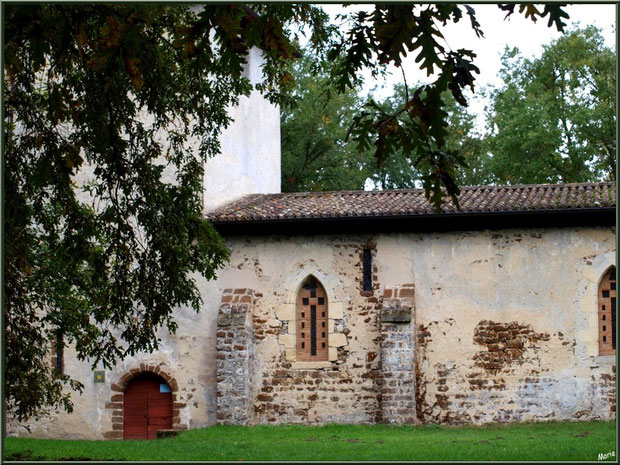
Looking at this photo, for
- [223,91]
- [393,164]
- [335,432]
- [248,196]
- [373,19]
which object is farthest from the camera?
[393,164]

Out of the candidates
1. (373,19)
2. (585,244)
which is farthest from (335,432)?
(373,19)

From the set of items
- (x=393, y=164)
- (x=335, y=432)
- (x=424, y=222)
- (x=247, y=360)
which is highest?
(x=393, y=164)

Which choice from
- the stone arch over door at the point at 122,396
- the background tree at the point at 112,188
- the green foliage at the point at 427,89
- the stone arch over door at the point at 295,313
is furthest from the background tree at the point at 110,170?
the stone arch over door at the point at 295,313

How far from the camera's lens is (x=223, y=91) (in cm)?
1346

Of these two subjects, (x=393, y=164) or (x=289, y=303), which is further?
(x=393, y=164)

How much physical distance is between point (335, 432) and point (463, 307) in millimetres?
3719

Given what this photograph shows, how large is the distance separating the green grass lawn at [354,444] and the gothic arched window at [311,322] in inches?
65.3

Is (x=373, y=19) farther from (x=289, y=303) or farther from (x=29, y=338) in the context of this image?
(x=289, y=303)

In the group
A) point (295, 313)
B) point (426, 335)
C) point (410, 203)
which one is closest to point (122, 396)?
point (295, 313)

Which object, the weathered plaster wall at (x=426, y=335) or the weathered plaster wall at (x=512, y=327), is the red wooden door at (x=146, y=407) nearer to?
the weathered plaster wall at (x=426, y=335)

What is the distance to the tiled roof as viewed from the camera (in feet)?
64.3

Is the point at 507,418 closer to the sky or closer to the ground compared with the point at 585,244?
closer to the ground

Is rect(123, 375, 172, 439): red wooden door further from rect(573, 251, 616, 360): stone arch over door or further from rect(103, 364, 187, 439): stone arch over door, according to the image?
rect(573, 251, 616, 360): stone arch over door

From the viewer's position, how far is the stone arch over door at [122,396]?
20844mm
